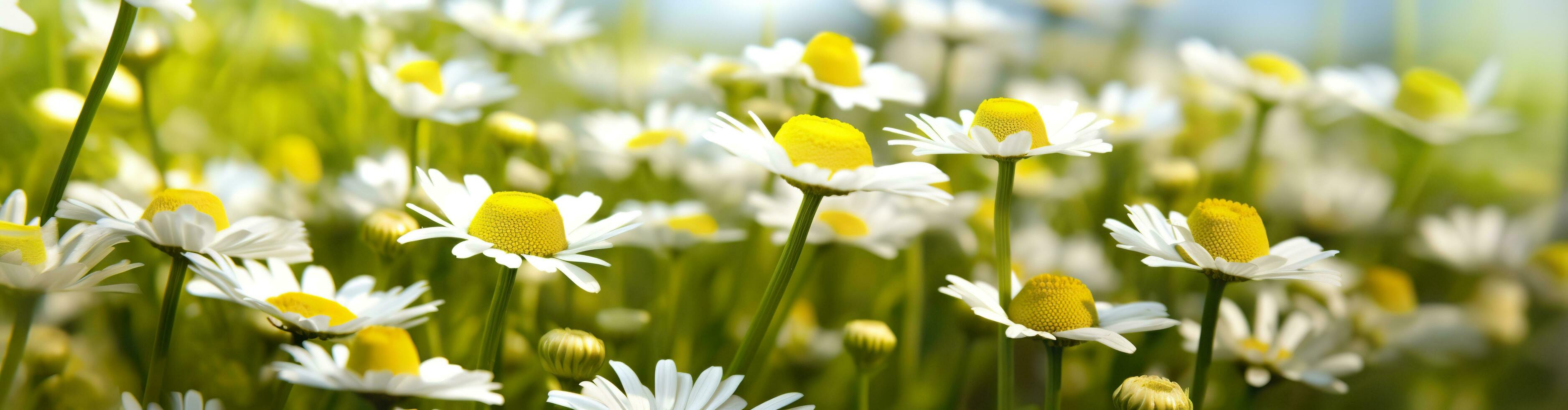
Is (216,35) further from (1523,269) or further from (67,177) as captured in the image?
(1523,269)

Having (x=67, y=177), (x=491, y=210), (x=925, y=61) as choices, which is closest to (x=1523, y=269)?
(x=925, y=61)

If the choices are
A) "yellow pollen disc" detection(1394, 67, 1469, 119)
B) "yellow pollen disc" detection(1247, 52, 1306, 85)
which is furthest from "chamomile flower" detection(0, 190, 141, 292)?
"yellow pollen disc" detection(1394, 67, 1469, 119)

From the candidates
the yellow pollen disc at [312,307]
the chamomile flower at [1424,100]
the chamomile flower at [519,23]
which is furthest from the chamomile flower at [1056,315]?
the chamomile flower at [1424,100]

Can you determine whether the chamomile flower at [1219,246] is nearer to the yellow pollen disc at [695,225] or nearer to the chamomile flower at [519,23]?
the yellow pollen disc at [695,225]

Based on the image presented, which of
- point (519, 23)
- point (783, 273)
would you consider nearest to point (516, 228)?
point (783, 273)

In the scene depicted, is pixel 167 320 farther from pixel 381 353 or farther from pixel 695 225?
pixel 695 225

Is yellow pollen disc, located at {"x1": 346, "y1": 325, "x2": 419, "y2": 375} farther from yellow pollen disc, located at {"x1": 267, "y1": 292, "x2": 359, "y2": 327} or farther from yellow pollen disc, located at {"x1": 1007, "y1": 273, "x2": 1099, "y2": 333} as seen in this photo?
yellow pollen disc, located at {"x1": 1007, "y1": 273, "x2": 1099, "y2": 333}
